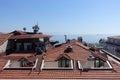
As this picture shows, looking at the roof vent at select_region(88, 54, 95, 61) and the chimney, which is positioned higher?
the chimney

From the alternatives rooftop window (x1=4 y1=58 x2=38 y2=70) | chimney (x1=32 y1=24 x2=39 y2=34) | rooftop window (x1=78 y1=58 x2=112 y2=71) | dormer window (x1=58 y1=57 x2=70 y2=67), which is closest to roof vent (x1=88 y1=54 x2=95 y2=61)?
rooftop window (x1=78 y1=58 x2=112 y2=71)

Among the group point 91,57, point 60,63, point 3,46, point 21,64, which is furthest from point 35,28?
point 91,57

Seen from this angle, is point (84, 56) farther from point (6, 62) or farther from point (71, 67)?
point (6, 62)

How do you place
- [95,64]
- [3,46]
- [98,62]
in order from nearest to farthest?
1. [95,64]
2. [98,62]
3. [3,46]

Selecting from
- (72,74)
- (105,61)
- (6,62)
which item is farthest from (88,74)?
(6,62)

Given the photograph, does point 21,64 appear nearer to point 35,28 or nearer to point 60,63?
point 60,63

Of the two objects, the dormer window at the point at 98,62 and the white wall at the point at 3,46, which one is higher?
the white wall at the point at 3,46

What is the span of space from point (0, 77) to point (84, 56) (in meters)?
11.5

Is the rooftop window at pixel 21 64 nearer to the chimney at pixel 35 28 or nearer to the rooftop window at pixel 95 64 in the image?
the rooftop window at pixel 95 64

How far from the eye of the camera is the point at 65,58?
30656 millimetres

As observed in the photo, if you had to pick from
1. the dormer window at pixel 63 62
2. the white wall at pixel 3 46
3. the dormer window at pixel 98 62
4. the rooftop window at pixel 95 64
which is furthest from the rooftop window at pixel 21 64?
the white wall at pixel 3 46

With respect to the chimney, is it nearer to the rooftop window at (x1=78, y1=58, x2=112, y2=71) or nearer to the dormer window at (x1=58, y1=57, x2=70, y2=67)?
the dormer window at (x1=58, y1=57, x2=70, y2=67)

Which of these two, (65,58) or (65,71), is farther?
(65,58)

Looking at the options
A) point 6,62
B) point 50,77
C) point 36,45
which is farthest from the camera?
point 36,45
